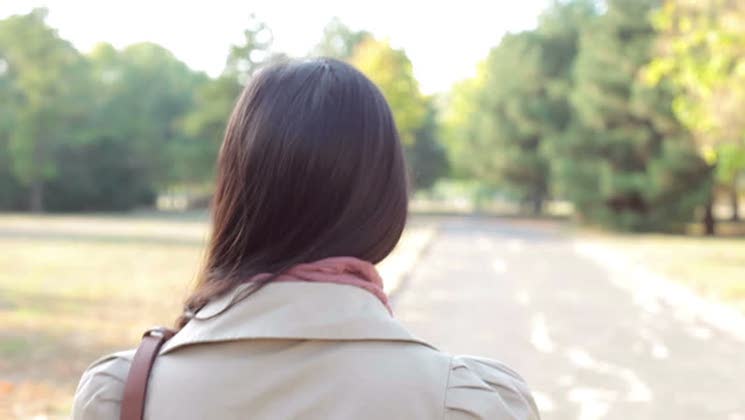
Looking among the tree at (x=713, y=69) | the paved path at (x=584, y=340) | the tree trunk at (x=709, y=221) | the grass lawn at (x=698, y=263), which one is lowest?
the tree trunk at (x=709, y=221)

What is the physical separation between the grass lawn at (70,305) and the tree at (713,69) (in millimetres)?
6072

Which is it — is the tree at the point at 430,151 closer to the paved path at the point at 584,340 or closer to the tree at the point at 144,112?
the tree at the point at 144,112

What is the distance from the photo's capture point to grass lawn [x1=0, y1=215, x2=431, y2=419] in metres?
6.45

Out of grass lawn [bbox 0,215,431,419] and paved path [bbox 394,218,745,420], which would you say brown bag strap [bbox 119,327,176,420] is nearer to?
grass lawn [bbox 0,215,431,419]

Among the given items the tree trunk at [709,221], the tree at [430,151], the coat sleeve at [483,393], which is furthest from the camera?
the tree at [430,151]

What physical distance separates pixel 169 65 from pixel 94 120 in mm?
12443

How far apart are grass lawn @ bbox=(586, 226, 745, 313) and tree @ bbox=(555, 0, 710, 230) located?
5.40 metres

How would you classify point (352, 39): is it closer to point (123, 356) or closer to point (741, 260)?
point (741, 260)

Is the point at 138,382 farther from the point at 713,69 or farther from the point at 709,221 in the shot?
the point at 709,221

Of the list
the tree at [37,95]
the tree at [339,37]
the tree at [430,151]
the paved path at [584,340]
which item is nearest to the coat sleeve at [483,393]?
the paved path at [584,340]

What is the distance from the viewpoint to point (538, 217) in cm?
5053

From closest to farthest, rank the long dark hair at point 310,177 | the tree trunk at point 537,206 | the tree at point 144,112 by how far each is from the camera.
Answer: the long dark hair at point 310,177, the tree trunk at point 537,206, the tree at point 144,112

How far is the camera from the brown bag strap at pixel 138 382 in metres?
1.20

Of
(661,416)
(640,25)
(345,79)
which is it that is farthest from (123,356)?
(640,25)
